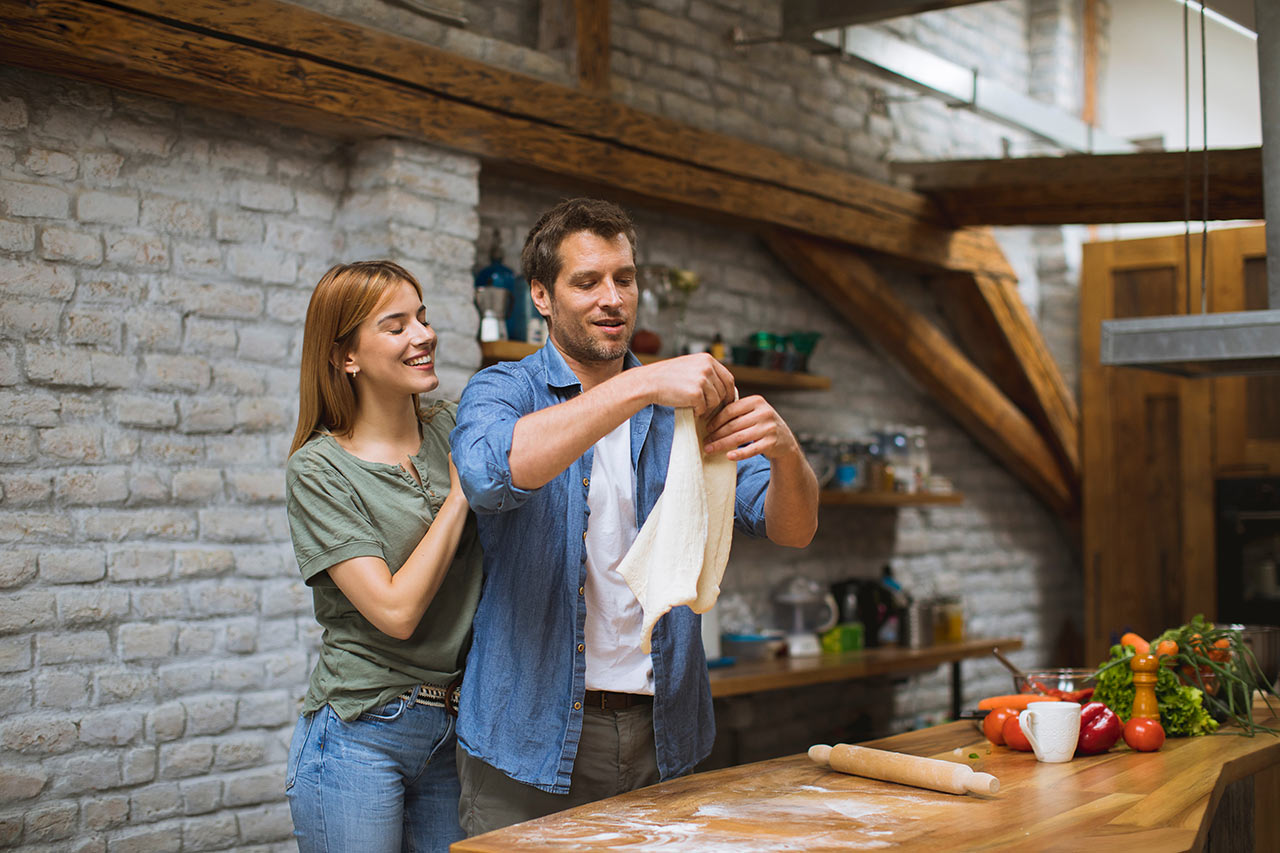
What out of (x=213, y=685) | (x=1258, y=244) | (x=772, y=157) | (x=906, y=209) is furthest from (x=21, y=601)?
(x=1258, y=244)

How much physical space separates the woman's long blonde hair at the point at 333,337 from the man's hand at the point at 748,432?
30.0 inches

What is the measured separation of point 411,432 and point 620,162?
211cm

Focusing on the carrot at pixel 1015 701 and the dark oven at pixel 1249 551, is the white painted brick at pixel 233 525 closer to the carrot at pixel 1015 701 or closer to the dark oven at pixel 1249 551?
the carrot at pixel 1015 701

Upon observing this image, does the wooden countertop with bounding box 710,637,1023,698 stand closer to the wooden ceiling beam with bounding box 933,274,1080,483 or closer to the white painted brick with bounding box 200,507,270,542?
the wooden ceiling beam with bounding box 933,274,1080,483

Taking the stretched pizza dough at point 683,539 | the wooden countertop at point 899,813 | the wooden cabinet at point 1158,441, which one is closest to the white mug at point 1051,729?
the wooden countertop at point 899,813

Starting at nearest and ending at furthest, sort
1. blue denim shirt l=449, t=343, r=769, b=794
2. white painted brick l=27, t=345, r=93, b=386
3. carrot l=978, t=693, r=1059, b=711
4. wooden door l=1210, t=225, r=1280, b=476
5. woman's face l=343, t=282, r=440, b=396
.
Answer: blue denim shirt l=449, t=343, r=769, b=794
woman's face l=343, t=282, r=440, b=396
carrot l=978, t=693, r=1059, b=711
white painted brick l=27, t=345, r=93, b=386
wooden door l=1210, t=225, r=1280, b=476

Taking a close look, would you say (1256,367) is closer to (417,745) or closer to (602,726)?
(602,726)

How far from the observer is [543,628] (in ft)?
7.33

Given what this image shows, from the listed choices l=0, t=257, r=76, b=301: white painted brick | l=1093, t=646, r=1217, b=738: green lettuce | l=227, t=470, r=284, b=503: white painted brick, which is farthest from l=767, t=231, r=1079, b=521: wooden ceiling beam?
l=0, t=257, r=76, b=301: white painted brick

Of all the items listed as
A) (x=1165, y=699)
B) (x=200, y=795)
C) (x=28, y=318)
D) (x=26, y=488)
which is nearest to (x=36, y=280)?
(x=28, y=318)

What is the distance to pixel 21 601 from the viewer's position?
3.09m

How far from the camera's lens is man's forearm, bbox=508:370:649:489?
1929 mm

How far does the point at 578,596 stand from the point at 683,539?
0.28 meters

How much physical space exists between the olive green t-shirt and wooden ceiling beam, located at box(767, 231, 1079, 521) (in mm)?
3160
